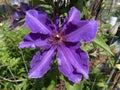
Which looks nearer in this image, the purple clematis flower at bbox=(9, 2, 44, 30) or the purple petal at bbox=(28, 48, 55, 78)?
the purple petal at bbox=(28, 48, 55, 78)

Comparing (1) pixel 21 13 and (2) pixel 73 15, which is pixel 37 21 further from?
(1) pixel 21 13

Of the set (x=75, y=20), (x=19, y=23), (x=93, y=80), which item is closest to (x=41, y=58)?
(x=75, y=20)

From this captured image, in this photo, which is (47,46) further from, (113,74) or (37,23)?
(113,74)

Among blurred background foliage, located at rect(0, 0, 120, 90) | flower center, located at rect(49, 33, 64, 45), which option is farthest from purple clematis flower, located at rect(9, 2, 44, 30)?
flower center, located at rect(49, 33, 64, 45)

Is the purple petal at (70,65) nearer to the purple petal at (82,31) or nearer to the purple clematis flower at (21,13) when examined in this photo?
the purple petal at (82,31)

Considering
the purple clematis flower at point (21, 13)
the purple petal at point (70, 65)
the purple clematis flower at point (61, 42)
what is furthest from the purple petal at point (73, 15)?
the purple clematis flower at point (21, 13)

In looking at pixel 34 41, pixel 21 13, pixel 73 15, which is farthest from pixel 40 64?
pixel 21 13

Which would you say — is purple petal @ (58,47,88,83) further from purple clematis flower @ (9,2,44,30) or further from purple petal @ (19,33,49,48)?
purple clematis flower @ (9,2,44,30)
